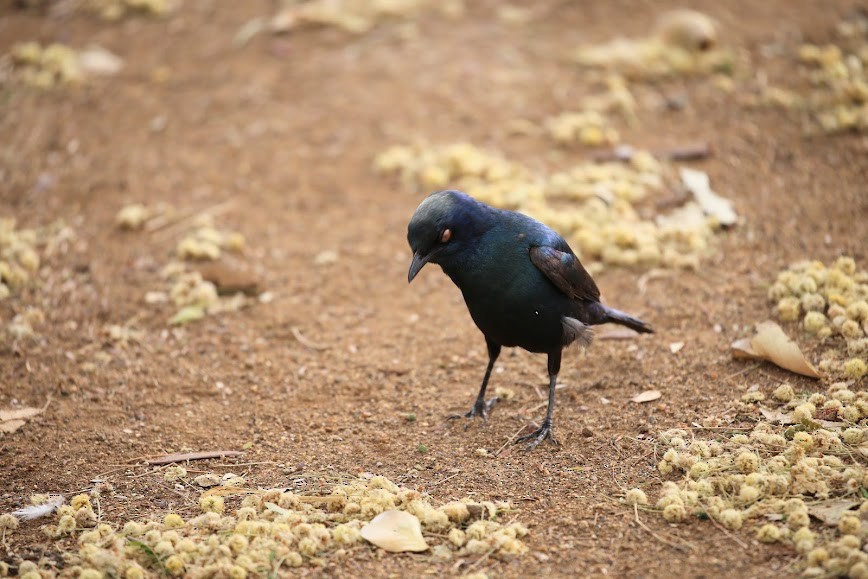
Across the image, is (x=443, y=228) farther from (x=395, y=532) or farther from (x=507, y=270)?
(x=395, y=532)

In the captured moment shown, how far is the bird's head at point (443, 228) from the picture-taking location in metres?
4.78

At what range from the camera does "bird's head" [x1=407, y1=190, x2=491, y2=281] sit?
4.78 meters

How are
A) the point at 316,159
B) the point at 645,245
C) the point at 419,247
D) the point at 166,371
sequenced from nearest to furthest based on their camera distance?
the point at 419,247 → the point at 166,371 → the point at 645,245 → the point at 316,159

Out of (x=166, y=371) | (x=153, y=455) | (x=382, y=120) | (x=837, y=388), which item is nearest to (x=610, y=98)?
(x=382, y=120)

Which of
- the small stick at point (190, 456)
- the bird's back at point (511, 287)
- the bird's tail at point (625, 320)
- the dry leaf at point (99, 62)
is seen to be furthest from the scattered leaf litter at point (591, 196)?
the dry leaf at point (99, 62)

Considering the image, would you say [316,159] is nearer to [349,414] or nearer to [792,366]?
[349,414]

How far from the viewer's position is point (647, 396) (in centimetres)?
541

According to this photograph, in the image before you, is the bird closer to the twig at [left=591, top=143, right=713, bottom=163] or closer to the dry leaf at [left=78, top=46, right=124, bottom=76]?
the twig at [left=591, top=143, right=713, bottom=163]

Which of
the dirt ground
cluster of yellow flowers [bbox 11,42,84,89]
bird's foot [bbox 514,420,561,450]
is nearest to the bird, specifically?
bird's foot [bbox 514,420,561,450]

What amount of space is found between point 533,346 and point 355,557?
1801mm

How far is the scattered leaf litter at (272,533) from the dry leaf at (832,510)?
4.36 feet

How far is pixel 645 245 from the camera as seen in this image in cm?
683

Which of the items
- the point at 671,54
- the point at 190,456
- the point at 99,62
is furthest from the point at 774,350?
the point at 99,62

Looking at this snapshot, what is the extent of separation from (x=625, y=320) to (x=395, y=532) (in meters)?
2.45
